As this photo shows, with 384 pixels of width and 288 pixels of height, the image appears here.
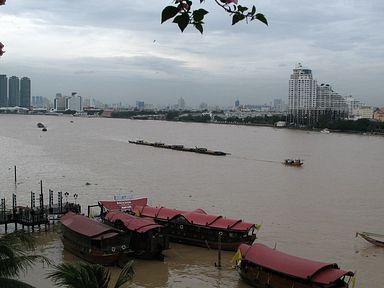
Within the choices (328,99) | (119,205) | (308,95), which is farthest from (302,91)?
(119,205)

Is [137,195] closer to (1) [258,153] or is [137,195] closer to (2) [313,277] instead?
(2) [313,277]

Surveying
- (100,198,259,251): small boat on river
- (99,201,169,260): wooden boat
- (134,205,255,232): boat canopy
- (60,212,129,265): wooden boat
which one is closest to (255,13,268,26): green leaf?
(60,212,129,265): wooden boat

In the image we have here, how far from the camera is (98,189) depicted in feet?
78.4

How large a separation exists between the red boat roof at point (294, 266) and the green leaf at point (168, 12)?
9.25 m

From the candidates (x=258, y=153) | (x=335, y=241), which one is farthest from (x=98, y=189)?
(x=258, y=153)

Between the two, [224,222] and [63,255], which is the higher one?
[224,222]

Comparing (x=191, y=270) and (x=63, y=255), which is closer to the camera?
(x=191, y=270)

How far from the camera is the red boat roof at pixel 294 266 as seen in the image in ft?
33.7

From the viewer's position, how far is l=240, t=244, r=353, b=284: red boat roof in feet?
33.7

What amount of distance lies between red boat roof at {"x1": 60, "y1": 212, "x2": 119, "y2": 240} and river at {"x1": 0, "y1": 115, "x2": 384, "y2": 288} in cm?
85

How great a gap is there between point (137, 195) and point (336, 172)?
16.4 meters

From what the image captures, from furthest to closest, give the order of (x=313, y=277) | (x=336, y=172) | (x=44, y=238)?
(x=336, y=172) < (x=44, y=238) < (x=313, y=277)

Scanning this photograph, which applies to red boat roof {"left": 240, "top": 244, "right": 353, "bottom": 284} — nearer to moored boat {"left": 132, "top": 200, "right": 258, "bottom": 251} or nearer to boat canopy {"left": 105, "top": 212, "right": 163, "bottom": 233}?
moored boat {"left": 132, "top": 200, "right": 258, "bottom": 251}

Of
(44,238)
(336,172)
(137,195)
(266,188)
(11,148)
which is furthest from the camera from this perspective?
(11,148)
